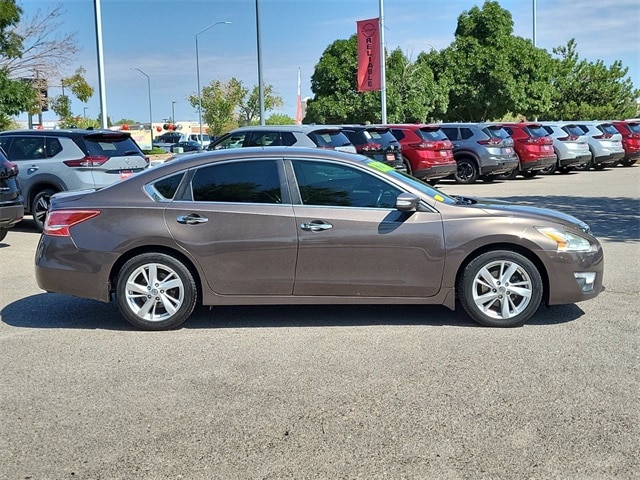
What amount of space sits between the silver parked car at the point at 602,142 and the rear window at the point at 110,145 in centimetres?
1906

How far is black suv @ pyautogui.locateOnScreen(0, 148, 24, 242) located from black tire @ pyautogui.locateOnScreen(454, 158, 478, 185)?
45.8 ft

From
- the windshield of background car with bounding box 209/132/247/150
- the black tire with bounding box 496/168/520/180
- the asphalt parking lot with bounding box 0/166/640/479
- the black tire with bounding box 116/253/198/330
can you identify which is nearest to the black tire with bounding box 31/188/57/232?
the windshield of background car with bounding box 209/132/247/150

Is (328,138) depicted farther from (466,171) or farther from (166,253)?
(166,253)

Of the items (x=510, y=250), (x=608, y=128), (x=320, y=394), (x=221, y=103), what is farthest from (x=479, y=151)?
(x=221, y=103)

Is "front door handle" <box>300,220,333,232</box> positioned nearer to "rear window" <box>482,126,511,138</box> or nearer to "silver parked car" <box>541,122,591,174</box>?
"rear window" <box>482,126,511,138</box>

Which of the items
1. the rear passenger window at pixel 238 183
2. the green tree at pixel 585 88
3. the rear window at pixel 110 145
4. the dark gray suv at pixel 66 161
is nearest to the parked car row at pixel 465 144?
the rear window at pixel 110 145

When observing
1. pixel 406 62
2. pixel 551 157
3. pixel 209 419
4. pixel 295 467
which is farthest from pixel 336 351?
pixel 406 62

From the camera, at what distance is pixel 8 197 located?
33.2ft

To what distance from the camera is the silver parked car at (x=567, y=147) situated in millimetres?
24859

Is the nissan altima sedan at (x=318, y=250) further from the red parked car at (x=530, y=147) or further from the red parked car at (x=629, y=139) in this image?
the red parked car at (x=629, y=139)

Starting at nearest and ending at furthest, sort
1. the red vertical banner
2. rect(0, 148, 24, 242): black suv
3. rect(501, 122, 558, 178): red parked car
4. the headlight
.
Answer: the headlight → rect(0, 148, 24, 242): black suv → rect(501, 122, 558, 178): red parked car → the red vertical banner

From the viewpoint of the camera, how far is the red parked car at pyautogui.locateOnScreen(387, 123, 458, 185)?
1973 cm

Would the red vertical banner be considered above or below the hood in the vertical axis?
above

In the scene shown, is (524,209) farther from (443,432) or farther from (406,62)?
(406,62)
